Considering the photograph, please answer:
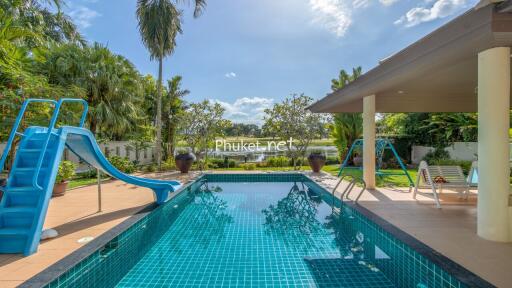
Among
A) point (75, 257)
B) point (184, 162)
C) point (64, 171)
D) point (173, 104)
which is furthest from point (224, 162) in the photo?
point (75, 257)

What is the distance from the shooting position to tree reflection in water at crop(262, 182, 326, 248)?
520 cm

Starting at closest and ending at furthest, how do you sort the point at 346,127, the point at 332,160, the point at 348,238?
1. the point at 348,238
2. the point at 346,127
3. the point at 332,160

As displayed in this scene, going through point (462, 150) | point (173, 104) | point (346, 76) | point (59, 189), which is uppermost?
point (346, 76)

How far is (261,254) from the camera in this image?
4.40 m

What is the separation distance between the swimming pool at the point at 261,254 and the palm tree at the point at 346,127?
1082 centimetres

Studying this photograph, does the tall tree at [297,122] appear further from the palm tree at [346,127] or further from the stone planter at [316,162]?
the palm tree at [346,127]

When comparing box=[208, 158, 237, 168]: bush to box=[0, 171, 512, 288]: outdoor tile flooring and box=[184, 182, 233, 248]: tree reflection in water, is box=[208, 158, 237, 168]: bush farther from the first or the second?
box=[0, 171, 512, 288]: outdoor tile flooring

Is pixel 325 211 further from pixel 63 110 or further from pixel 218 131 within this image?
pixel 218 131

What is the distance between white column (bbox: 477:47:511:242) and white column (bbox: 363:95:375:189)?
4.02 m

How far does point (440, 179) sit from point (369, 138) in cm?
206

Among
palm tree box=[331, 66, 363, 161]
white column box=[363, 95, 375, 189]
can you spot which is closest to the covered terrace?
white column box=[363, 95, 375, 189]

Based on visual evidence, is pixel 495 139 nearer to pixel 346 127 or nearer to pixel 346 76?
pixel 346 127

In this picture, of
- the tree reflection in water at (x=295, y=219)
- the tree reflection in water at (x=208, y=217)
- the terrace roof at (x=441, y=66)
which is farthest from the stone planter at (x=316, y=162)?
the tree reflection in water at (x=208, y=217)

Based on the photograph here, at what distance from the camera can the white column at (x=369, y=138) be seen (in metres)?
8.05
